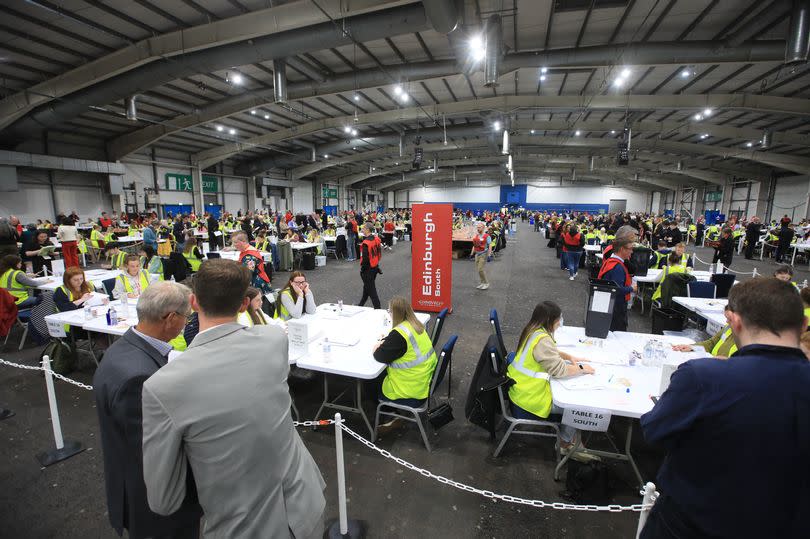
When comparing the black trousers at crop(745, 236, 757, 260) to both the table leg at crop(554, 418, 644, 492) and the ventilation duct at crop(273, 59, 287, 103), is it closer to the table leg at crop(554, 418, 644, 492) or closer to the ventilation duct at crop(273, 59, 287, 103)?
the table leg at crop(554, 418, 644, 492)

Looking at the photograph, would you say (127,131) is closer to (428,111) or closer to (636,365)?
(428,111)

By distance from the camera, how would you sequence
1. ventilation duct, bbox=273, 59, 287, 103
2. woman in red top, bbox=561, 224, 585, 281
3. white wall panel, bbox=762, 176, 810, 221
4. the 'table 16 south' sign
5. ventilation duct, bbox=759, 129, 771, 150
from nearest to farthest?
1. ventilation duct, bbox=273, 59, 287, 103
2. woman in red top, bbox=561, 224, 585, 281
3. ventilation duct, bbox=759, 129, 771, 150
4. the 'table 16 south' sign
5. white wall panel, bbox=762, 176, 810, 221

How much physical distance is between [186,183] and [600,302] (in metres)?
21.8

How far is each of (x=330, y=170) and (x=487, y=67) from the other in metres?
25.4

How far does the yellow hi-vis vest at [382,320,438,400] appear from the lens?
2.79 meters

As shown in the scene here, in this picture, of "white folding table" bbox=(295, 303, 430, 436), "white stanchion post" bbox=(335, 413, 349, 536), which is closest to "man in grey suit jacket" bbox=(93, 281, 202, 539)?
"white stanchion post" bbox=(335, 413, 349, 536)

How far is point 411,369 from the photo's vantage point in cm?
283

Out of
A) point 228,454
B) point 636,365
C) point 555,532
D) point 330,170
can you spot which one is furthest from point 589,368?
point 330,170

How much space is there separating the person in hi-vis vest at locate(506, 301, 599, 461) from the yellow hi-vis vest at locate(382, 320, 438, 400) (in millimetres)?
662

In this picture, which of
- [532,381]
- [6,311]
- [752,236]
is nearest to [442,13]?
[532,381]

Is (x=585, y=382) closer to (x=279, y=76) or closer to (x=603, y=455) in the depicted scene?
(x=603, y=455)

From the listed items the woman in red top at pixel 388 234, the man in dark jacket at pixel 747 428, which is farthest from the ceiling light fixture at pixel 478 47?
the woman in red top at pixel 388 234

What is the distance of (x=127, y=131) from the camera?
15.0 meters

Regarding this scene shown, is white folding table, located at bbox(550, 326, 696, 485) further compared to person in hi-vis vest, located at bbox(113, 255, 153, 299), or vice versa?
person in hi-vis vest, located at bbox(113, 255, 153, 299)
